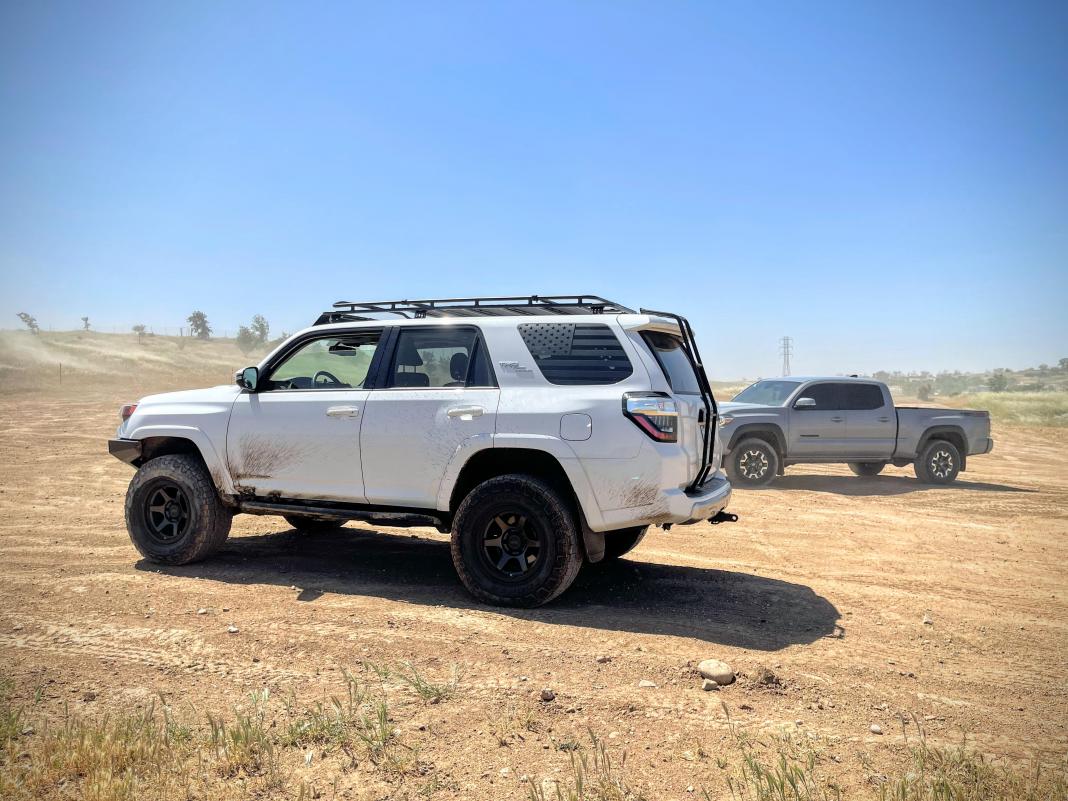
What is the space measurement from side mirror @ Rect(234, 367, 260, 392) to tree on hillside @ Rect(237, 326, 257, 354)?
247ft

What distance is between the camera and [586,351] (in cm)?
509

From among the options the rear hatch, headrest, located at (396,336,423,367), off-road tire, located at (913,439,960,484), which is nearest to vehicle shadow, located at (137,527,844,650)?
the rear hatch

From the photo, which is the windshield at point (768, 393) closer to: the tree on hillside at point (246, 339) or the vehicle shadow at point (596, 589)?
the vehicle shadow at point (596, 589)

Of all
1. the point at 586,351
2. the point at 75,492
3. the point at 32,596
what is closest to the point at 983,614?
the point at 586,351

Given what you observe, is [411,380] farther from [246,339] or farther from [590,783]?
Result: [246,339]

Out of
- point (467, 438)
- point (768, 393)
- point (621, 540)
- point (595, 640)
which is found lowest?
point (595, 640)

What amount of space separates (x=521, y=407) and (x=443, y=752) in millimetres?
2447

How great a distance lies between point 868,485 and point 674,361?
8.52m

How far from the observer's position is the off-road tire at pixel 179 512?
6.00 metres

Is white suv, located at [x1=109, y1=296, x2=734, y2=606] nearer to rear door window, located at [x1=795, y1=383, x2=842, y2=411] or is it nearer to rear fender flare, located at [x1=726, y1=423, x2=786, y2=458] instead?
rear fender flare, located at [x1=726, y1=423, x2=786, y2=458]

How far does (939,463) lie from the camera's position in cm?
1273

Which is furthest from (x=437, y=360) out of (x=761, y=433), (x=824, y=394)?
(x=824, y=394)

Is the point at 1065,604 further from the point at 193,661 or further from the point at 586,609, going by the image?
the point at 193,661

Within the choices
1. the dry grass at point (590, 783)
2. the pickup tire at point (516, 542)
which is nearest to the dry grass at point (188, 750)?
the dry grass at point (590, 783)
